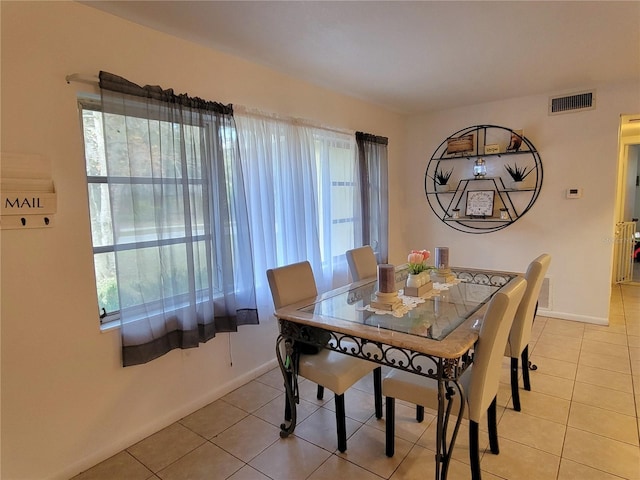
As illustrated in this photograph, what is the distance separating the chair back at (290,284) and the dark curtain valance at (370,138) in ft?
6.24

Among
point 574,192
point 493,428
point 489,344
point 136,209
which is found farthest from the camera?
point 574,192

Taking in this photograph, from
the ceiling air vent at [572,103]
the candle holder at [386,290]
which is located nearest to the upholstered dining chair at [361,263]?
the candle holder at [386,290]

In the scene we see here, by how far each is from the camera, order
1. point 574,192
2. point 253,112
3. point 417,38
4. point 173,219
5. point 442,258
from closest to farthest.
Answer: point 173,219 → point 417,38 → point 253,112 → point 442,258 → point 574,192

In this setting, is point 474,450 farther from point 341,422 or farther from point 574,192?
point 574,192

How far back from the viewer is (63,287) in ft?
5.96

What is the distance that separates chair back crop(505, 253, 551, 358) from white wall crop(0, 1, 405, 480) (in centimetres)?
214

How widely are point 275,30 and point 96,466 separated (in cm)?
269

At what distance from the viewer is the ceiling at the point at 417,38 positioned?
1.96 metres

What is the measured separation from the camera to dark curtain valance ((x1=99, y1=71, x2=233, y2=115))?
1.89 meters

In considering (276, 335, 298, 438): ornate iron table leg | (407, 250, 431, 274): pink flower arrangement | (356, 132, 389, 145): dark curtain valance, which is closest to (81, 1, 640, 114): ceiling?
(356, 132, 389, 145): dark curtain valance

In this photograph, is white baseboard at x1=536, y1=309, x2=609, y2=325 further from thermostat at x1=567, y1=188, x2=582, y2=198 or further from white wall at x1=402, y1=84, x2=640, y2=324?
thermostat at x1=567, y1=188, x2=582, y2=198

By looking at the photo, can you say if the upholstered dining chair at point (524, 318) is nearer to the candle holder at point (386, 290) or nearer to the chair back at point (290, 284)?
the candle holder at point (386, 290)

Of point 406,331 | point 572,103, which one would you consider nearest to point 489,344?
point 406,331

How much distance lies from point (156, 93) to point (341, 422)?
215cm
